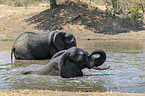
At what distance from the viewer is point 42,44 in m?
12.9

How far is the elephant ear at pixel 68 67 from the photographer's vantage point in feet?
28.1

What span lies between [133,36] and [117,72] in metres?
18.6

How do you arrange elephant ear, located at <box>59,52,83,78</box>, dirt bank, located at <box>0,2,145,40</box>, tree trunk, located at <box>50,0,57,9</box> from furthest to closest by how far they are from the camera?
tree trunk, located at <box>50,0,57,9</box> → dirt bank, located at <box>0,2,145,40</box> → elephant ear, located at <box>59,52,83,78</box>

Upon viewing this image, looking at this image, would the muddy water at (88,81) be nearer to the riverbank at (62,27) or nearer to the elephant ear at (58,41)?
the elephant ear at (58,41)

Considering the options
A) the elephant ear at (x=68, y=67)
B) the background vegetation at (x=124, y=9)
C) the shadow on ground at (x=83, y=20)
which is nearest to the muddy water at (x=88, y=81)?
the elephant ear at (x=68, y=67)

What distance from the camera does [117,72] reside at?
9625 mm

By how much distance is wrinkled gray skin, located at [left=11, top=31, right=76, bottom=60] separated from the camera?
1283cm

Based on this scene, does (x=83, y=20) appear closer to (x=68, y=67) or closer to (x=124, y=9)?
(x=124, y=9)

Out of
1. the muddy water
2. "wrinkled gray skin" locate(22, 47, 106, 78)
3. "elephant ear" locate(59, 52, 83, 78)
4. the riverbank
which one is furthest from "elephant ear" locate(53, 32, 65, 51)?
the riverbank

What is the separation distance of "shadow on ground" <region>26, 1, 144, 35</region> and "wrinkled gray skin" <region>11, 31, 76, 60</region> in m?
15.2

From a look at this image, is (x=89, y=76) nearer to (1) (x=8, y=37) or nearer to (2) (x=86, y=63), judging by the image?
(2) (x=86, y=63)

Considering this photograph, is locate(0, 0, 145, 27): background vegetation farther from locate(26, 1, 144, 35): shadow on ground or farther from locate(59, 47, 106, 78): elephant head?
locate(59, 47, 106, 78): elephant head

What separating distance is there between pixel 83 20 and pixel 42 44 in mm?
17275

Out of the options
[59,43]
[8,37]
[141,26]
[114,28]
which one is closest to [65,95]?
[59,43]
